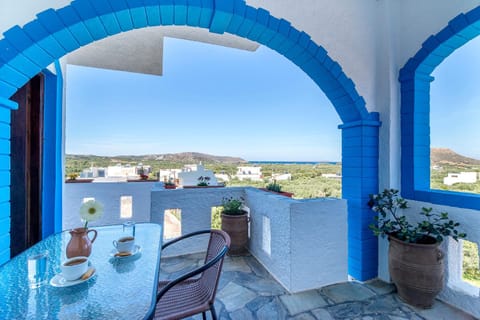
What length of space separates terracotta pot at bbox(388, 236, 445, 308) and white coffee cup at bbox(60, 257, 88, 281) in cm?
241

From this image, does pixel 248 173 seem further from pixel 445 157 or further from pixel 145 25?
pixel 145 25

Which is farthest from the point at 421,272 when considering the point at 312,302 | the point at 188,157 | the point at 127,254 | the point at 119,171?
the point at 188,157

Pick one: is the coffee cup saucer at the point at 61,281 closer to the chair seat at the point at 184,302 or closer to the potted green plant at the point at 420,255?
the chair seat at the point at 184,302

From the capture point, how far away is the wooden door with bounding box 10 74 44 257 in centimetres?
199

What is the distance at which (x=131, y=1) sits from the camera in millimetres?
1719

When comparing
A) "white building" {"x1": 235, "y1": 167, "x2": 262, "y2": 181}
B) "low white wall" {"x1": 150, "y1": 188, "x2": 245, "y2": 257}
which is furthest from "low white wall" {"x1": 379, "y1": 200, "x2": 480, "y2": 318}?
"white building" {"x1": 235, "y1": 167, "x2": 262, "y2": 181}

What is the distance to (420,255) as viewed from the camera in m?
→ 1.91

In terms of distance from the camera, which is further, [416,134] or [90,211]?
[416,134]

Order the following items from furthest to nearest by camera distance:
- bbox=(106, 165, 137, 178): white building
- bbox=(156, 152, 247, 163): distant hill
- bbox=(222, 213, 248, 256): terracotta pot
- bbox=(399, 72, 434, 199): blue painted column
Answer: bbox=(156, 152, 247, 163): distant hill → bbox=(106, 165, 137, 178): white building → bbox=(222, 213, 248, 256): terracotta pot → bbox=(399, 72, 434, 199): blue painted column

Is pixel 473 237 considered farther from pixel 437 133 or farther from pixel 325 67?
pixel 325 67

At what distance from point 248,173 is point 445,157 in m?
4.42

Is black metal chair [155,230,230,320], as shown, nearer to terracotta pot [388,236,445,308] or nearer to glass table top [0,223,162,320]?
glass table top [0,223,162,320]

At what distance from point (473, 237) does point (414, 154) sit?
2.82 ft

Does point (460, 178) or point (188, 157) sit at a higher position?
point (188, 157)
